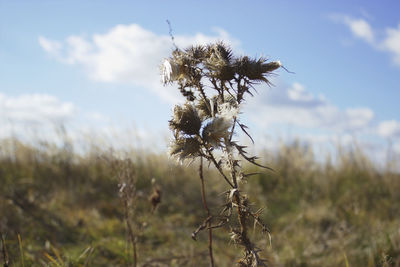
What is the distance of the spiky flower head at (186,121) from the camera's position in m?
1.62

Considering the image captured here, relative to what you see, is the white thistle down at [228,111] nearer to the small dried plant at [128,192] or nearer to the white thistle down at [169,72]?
the white thistle down at [169,72]

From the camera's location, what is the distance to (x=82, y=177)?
619cm

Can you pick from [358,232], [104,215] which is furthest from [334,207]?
[104,215]

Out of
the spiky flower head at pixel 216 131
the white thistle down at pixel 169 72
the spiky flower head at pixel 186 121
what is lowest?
the spiky flower head at pixel 216 131

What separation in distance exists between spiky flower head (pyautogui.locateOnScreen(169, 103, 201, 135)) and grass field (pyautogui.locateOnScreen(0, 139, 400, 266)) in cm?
20

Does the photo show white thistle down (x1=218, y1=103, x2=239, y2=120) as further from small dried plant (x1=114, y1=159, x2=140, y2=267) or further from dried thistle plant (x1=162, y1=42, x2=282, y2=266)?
small dried plant (x1=114, y1=159, x2=140, y2=267)

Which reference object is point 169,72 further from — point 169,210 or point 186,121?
point 169,210

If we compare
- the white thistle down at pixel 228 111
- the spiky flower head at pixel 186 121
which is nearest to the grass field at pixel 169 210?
the spiky flower head at pixel 186 121

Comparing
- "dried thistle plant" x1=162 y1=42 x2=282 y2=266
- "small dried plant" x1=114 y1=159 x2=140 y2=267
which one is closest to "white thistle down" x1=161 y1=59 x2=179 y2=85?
"dried thistle plant" x1=162 y1=42 x2=282 y2=266

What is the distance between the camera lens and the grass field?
2.95m

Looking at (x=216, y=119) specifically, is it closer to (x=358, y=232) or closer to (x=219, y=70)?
(x=219, y=70)

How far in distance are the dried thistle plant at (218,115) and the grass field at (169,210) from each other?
0.19 meters

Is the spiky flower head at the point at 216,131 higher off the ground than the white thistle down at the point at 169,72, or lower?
lower

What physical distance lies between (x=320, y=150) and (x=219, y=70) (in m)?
7.03
